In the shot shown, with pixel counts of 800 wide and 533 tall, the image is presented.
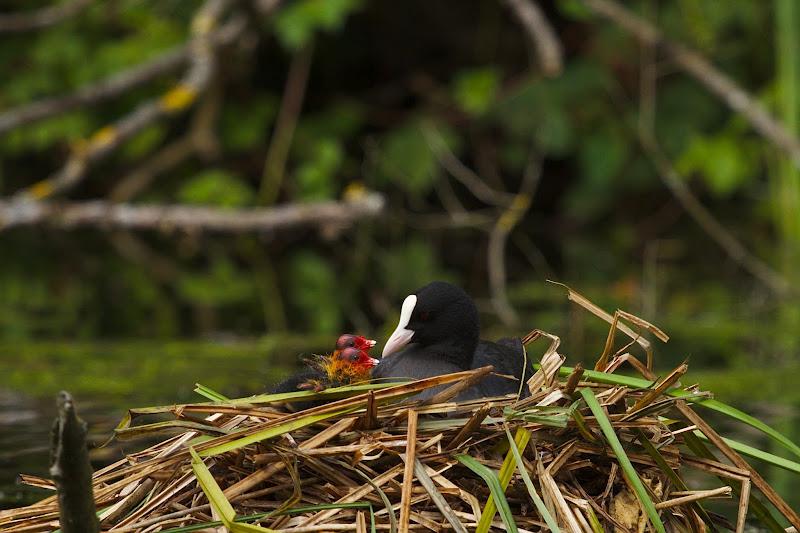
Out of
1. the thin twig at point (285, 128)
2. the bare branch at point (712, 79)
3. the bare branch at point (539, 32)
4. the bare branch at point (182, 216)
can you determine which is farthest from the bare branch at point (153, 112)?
the bare branch at point (712, 79)

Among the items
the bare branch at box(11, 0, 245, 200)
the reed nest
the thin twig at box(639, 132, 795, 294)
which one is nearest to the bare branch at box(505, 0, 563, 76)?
the thin twig at box(639, 132, 795, 294)

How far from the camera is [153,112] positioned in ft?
35.3

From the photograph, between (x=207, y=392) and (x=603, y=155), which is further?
(x=603, y=155)

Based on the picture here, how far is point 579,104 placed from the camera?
12.6 metres

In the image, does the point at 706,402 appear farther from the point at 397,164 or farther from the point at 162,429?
the point at 397,164

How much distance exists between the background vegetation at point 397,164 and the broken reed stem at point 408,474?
502cm

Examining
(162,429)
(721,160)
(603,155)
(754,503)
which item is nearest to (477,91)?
(603,155)

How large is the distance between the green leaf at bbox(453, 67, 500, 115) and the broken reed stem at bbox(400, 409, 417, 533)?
9362 mm

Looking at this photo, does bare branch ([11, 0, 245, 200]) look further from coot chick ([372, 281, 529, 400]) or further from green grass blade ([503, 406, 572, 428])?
green grass blade ([503, 406, 572, 428])

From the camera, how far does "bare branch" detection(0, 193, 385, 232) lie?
10.4 m

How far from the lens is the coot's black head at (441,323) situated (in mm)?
3559

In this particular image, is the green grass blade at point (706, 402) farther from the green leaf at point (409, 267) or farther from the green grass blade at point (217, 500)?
the green leaf at point (409, 267)

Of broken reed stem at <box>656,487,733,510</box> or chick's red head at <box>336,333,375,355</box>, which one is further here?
chick's red head at <box>336,333,375,355</box>

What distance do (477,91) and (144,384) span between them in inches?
257
